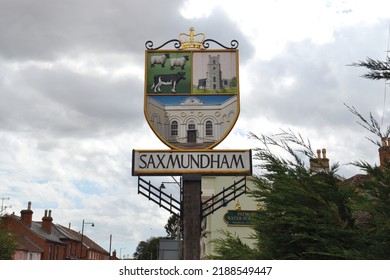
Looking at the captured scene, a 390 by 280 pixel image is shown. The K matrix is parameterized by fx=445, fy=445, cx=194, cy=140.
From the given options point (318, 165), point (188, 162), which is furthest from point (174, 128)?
point (318, 165)

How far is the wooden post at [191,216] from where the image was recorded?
34.6ft

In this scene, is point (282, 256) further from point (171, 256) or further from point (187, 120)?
point (171, 256)

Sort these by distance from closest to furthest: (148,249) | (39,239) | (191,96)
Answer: (191,96) → (39,239) → (148,249)

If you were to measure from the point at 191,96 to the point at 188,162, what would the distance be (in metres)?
1.76

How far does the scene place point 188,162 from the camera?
34.9 ft

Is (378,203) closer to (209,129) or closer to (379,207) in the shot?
(379,207)

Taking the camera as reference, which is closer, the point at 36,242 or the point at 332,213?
the point at 332,213

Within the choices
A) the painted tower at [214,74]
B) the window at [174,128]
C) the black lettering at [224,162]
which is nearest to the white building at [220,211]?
the painted tower at [214,74]

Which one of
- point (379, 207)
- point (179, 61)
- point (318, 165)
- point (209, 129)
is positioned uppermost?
point (179, 61)

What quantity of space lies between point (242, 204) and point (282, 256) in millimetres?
23069

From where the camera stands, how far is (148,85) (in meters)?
11.3

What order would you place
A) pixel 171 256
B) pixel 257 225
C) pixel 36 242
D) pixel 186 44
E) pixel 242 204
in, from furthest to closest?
pixel 36 242, pixel 242 204, pixel 171 256, pixel 186 44, pixel 257 225

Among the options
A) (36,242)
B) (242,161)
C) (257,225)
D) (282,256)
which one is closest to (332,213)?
(282,256)

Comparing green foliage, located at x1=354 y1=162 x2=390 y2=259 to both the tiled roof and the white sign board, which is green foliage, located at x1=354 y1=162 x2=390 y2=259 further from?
the tiled roof
